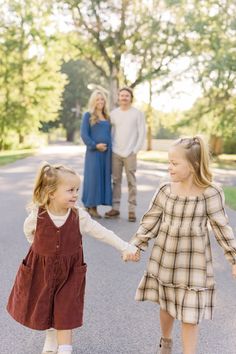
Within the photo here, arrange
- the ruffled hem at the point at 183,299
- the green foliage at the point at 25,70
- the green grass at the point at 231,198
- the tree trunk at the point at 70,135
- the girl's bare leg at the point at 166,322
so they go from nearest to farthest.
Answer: the ruffled hem at the point at 183,299
the girl's bare leg at the point at 166,322
the green grass at the point at 231,198
the green foliage at the point at 25,70
the tree trunk at the point at 70,135

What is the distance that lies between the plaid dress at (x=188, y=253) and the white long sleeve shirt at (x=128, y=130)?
495cm

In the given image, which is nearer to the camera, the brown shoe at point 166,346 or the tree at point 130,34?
the brown shoe at point 166,346

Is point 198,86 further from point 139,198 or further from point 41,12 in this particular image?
point 139,198

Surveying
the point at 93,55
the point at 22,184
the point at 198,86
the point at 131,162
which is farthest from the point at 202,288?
the point at 93,55

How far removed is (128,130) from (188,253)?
515 centimetres

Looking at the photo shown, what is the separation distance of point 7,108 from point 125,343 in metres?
37.6

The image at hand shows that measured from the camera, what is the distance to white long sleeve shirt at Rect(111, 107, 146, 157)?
802cm

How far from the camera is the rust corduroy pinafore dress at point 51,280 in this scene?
3029mm

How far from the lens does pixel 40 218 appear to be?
3.10 metres

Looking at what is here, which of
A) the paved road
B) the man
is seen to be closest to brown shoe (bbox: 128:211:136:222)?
the man

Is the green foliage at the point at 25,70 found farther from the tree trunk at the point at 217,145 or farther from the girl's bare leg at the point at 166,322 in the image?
the girl's bare leg at the point at 166,322

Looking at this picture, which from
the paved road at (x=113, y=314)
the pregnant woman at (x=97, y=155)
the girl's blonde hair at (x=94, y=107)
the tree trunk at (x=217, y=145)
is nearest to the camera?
the paved road at (x=113, y=314)

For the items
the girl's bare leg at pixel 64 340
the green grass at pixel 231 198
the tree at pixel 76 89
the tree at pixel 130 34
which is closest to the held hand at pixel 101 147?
the green grass at pixel 231 198

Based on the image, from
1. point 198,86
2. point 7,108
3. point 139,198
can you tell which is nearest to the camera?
point 139,198
